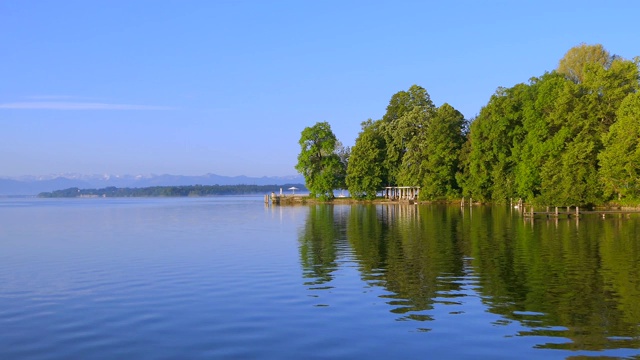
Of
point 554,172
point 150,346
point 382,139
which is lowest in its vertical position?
point 150,346

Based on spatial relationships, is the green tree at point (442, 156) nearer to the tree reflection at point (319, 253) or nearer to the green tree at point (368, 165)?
the green tree at point (368, 165)

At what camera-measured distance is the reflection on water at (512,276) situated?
665 inches

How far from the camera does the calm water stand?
1502cm

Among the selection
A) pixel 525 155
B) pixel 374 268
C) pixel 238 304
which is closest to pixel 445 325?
pixel 238 304

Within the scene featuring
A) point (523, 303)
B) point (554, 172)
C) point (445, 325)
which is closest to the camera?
point (445, 325)

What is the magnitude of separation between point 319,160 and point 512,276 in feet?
360

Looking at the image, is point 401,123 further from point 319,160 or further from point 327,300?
point 327,300

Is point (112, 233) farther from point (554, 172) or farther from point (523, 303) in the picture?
point (554, 172)

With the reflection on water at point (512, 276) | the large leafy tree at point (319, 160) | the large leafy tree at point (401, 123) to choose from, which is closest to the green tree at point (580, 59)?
the large leafy tree at point (401, 123)

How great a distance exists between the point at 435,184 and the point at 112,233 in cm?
6506

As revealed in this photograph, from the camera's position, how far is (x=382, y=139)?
415 feet

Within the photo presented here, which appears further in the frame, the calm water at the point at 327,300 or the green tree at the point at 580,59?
the green tree at the point at 580,59

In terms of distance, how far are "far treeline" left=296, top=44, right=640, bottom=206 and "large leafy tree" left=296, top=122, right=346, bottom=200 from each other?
246 millimetres

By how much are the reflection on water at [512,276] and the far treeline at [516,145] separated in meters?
21.6
